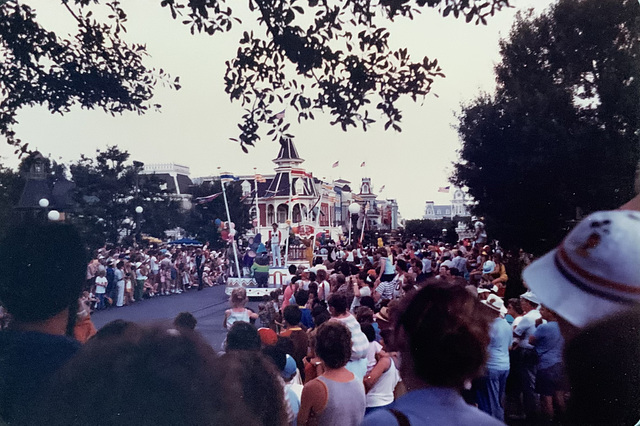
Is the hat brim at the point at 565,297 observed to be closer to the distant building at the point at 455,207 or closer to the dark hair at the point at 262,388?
the dark hair at the point at 262,388

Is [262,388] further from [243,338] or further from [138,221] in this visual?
[138,221]

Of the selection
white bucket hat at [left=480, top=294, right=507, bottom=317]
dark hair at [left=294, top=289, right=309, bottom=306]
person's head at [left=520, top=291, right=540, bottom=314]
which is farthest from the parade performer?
person's head at [left=520, top=291, right=540, bottom=314]

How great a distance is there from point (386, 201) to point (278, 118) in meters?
0.98

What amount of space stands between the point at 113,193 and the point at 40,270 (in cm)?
117

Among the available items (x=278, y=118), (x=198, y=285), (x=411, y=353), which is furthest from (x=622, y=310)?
(x=198, y=285)

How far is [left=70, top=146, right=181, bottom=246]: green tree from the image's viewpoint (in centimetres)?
368

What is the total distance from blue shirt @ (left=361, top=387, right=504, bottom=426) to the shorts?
1448 mm

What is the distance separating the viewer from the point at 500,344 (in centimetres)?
358

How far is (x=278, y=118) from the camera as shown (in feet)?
11.6

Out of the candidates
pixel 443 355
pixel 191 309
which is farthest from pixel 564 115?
pixel 191 309

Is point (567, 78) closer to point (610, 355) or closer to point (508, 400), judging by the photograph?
point (610, 355)

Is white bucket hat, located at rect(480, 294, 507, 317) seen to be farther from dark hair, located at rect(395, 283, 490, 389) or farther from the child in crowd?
the child in crowd

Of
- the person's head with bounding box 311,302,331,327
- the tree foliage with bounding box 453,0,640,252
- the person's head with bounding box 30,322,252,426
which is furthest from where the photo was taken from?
the person's head with bounding box 311,302,331,327

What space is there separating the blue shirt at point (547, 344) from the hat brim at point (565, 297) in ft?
3.93
